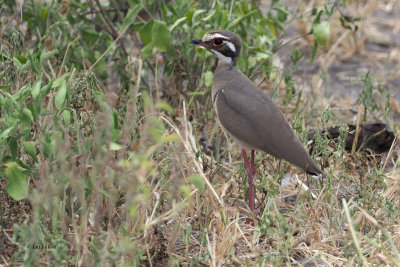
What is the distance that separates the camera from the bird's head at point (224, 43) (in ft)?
15.0

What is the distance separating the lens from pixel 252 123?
4211mm

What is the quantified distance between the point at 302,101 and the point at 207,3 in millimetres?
1134

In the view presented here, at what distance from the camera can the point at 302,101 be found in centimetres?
605

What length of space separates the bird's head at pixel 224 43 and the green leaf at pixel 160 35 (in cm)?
32

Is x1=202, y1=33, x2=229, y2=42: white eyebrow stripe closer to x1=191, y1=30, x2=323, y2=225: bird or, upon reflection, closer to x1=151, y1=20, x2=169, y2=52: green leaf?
x1=191, y1=30, x2=323, y2=225: bird

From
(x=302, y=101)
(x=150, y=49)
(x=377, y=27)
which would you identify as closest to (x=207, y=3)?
(x=150, y=49)

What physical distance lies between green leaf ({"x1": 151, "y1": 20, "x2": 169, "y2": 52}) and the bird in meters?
0.53

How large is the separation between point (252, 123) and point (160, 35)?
1020 millimetres

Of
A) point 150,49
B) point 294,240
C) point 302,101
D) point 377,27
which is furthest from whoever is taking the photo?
point 377,27

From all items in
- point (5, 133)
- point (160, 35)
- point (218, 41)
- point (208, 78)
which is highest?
point (5, 133)

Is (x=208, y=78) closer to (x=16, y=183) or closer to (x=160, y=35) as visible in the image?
(x=160, y=35)

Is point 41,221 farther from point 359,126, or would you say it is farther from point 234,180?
point 359,126

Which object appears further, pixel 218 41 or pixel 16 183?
pixel 218 41

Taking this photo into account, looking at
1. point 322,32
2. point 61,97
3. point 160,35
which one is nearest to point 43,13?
point 160,35
